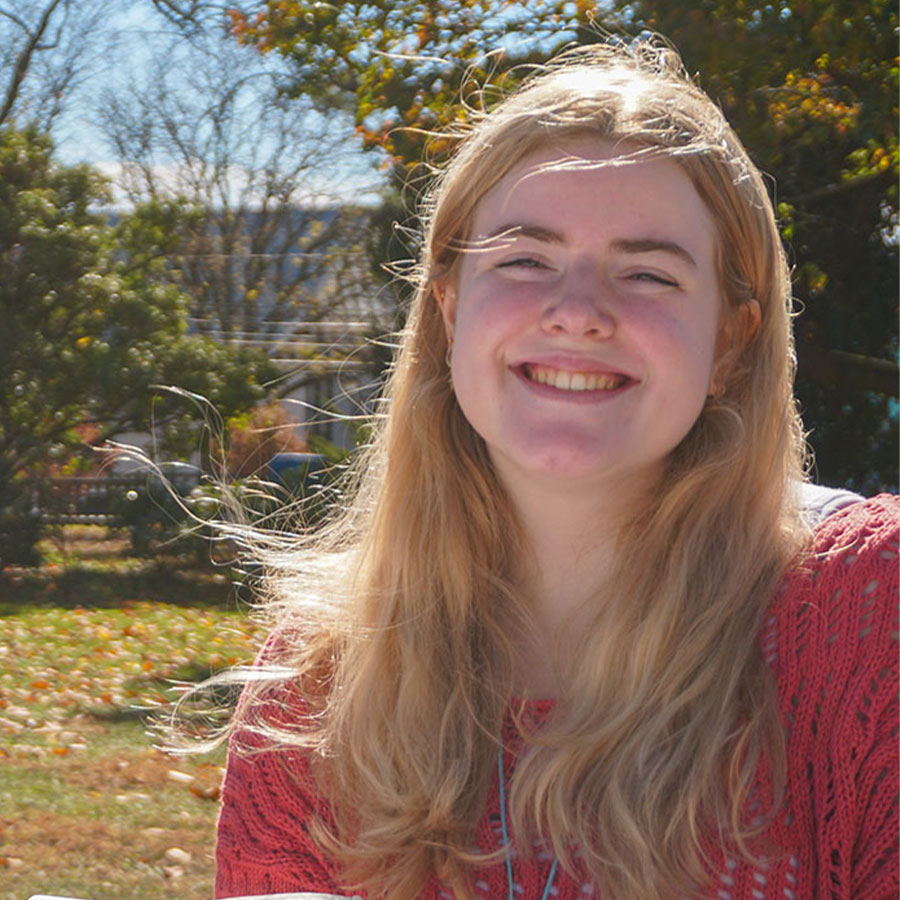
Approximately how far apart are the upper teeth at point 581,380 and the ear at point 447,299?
0.82 ft

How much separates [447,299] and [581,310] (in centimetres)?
34

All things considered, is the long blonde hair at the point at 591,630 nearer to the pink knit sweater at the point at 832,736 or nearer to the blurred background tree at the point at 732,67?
the pink knit sweater at the point at 832,736

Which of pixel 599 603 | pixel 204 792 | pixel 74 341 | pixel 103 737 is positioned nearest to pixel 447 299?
pixel 599 603

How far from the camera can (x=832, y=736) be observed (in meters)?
1.51

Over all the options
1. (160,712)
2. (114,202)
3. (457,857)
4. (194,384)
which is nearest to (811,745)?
(457,857)

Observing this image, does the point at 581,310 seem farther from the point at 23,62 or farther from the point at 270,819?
the point at 23,62

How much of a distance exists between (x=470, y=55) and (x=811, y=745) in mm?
5422

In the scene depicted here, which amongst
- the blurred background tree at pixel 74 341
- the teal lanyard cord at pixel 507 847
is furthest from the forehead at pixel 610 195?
the blurred background tree at pixel 74 341

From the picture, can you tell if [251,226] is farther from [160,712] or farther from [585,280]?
[585,280]

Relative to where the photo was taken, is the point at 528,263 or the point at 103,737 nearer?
the point at 528,263

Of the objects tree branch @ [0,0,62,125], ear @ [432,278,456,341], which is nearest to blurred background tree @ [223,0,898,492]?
ear @ [432,278,456,341]

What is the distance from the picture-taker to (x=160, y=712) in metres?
5.91

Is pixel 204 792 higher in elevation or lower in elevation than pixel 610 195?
lower

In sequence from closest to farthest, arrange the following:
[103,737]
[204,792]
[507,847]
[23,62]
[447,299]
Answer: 1. [507,847]
2. [447,299]
3. [204,792]
4. [103,737]
5. [23,62]
